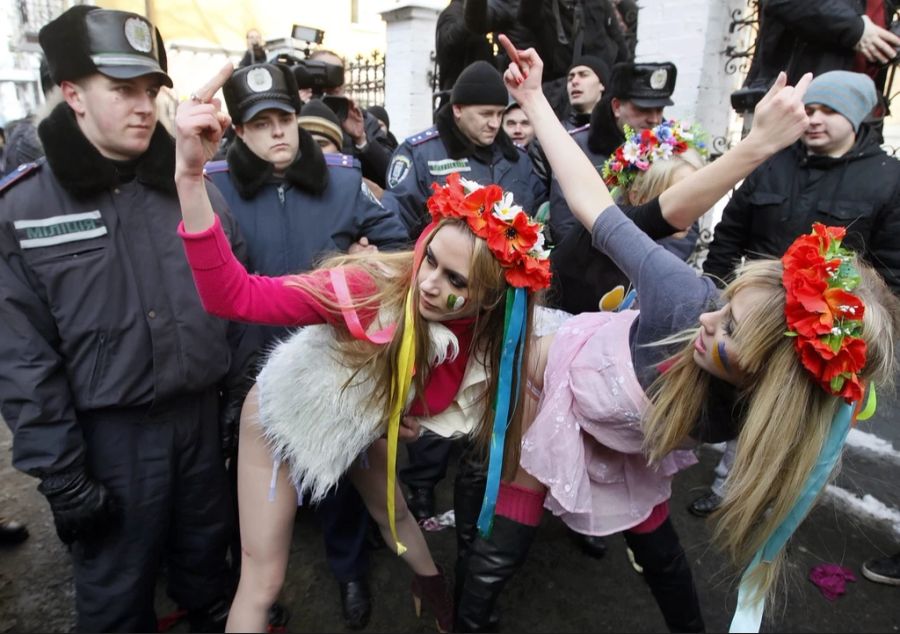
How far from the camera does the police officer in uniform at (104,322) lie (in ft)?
5.97

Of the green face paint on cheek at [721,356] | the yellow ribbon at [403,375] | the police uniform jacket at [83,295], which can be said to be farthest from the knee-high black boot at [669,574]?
the police uniform jacket at [83,295]

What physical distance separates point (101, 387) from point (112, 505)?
39 centimetres

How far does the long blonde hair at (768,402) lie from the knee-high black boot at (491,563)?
A: 0.65 metres

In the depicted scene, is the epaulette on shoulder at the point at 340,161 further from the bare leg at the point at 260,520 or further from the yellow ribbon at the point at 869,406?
the yellow ribbon at the point at 869,406

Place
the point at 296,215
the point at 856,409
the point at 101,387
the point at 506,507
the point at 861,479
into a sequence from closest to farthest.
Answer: the point at 856,409, the point at 101,387, the point at 506,507, the point at 296,215, the point at 861,479

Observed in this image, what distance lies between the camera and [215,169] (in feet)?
8.75

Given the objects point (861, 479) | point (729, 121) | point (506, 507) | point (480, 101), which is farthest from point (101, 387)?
point (729, 121)

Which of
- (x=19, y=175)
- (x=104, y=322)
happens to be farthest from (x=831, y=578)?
(x=19, y=175)

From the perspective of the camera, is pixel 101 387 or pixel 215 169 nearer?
pixel 101 387

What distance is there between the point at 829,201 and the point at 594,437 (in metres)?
1.82

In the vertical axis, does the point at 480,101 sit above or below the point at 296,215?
above

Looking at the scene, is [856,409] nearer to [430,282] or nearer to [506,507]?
[506,507]

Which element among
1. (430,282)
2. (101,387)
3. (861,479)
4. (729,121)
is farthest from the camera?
(729,121)

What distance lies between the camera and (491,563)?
2.06m
